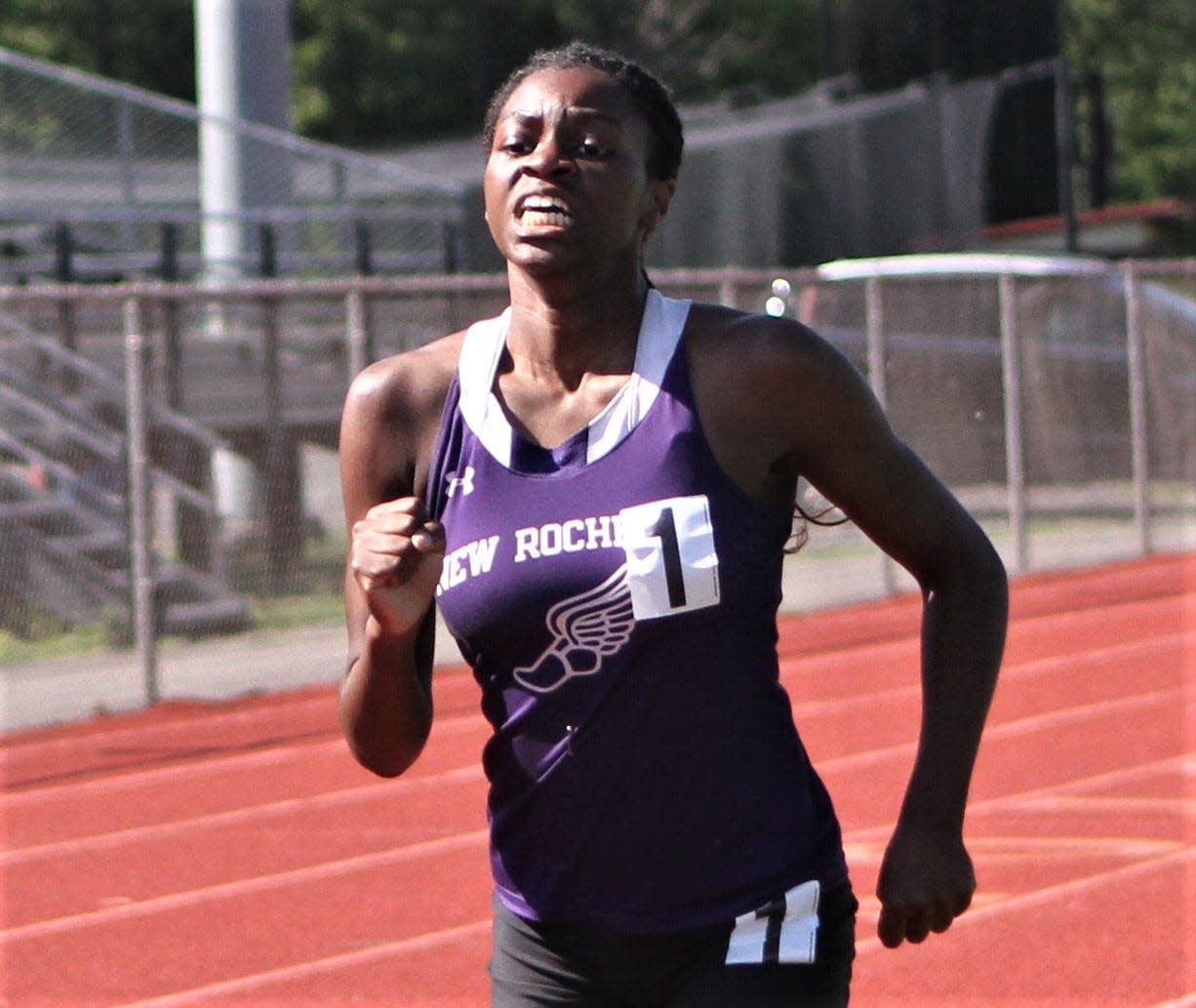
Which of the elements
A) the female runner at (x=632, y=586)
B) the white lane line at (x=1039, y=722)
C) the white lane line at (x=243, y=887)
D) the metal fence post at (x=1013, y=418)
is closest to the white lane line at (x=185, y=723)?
the white lane line at (x=1039, y=722)

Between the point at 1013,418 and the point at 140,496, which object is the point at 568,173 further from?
the point at 1013,418

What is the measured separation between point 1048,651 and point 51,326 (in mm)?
7046

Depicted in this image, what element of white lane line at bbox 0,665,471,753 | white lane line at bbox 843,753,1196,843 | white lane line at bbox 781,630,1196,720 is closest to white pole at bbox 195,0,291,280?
white lane line at bbox 0,665,471,753

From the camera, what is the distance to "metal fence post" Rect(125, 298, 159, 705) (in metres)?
11.3

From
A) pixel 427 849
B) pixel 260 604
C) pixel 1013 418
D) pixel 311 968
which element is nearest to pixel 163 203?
pixel 260 604

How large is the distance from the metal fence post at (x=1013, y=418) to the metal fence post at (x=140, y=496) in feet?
22.8

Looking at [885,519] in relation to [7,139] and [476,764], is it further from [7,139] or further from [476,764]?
[7,139]

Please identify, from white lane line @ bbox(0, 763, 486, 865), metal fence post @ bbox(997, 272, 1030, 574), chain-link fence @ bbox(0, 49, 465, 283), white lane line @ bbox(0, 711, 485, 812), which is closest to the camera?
white lane line @ bbox(0, 763, 486, 865)

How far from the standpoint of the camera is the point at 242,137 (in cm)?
1844

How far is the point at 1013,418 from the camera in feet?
53.4

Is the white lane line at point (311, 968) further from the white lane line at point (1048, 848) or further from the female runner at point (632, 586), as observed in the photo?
the female runner at point (632, 586)

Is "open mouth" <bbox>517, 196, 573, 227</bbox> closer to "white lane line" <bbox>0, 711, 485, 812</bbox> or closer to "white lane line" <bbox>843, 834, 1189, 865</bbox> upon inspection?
"white lane line" <bbox>843, 834, 1189, 865</bbox>

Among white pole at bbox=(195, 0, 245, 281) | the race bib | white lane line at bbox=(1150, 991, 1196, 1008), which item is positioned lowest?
white lane line at bbox=(1150, 991, 1196, 1008)

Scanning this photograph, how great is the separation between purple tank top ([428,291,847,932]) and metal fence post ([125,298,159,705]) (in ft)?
29.1
